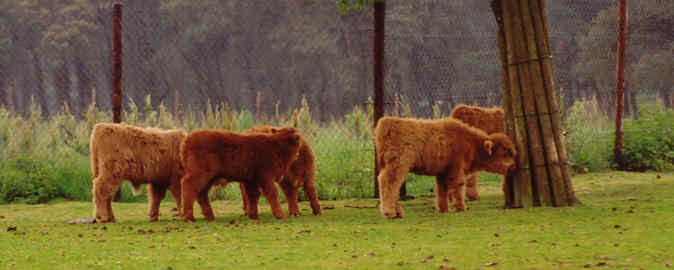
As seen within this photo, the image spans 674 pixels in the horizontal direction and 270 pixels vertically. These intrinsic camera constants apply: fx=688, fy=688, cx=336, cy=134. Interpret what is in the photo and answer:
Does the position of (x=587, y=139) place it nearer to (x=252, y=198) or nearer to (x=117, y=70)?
(x=252, y=198)

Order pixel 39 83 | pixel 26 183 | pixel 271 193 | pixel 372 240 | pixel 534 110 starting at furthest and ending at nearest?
pixel 39 83, pixel 26 183, pixel 271 193, pixel 534 110, pixel 372 240

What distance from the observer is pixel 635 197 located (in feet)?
27.9

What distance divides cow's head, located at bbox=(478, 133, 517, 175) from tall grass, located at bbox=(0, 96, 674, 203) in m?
2.98

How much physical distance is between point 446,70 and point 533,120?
20.0 ft

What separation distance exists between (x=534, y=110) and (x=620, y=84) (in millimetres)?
6385

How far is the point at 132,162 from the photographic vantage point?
25.6 feet

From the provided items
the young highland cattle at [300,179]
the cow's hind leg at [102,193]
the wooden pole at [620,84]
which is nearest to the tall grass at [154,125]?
the wooden pole at [620,84]

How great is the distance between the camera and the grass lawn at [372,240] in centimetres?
477

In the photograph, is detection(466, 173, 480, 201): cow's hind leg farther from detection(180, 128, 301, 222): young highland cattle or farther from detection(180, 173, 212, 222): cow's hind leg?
detection(180, 173, 212, 222): cow's hind leg

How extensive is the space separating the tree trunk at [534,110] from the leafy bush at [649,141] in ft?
21.2

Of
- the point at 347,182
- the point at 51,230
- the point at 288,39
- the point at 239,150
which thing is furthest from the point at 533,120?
the point at 288,39

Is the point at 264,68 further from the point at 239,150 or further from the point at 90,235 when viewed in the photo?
the point at 90,235

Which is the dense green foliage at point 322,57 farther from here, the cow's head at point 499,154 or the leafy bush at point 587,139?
the cow's head at point 499,154

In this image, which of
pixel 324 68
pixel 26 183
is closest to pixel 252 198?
pixel 26 183
